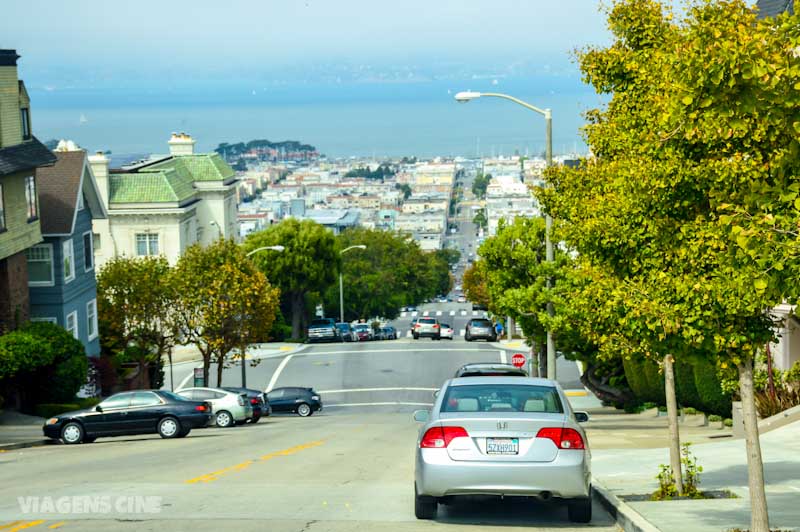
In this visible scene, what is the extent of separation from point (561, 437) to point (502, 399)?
1115 mm

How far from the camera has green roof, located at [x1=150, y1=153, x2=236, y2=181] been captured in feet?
296

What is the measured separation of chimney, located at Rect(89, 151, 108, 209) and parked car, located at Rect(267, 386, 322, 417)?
114 ft

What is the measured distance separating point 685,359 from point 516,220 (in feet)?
94.5

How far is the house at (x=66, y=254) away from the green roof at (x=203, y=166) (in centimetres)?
4214

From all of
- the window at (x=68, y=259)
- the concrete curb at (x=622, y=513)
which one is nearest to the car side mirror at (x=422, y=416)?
the concrete curb at (x=622, y=513)

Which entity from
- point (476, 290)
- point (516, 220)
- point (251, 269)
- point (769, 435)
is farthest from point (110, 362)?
point (476, 290)

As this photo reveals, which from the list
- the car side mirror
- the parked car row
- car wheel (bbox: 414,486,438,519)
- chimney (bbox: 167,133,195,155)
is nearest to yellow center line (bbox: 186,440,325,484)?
the parked car row

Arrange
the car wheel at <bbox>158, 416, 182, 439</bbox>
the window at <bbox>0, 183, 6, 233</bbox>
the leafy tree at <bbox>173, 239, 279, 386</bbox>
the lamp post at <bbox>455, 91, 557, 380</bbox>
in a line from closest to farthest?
the car wheel at <bbox>158, 416, 182, 439</bbox>, the lamp post at <bbox>455, 91, 557, 380</bbox>, the window at <bbox>0, 183, 6, 233</bbox>, the leafy tree at <bbox>173, 239, 279, 386</bbox>

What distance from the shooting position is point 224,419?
36781 millimetres

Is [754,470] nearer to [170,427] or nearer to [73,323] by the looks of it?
[170,427]

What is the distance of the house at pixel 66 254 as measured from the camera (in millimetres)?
42781

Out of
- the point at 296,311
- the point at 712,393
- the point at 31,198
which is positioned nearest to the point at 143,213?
the point at 296,311

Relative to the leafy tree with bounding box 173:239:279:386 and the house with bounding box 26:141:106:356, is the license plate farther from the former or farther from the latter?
the leafy tree with bounding box 173:239:279:386

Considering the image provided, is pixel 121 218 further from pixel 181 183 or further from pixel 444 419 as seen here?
pixel 444 419
